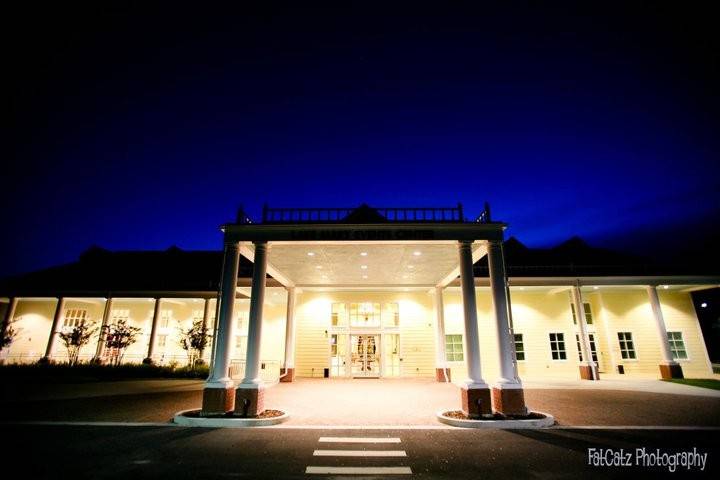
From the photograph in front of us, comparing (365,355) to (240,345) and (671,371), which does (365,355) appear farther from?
(671,371)

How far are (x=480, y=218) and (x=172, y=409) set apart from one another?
413 inches

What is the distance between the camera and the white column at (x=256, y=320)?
8.54 m

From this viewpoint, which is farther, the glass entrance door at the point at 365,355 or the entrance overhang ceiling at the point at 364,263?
the glass entrance door at the point at 365,355

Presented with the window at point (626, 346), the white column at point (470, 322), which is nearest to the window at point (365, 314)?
the white column at point (470, 322)

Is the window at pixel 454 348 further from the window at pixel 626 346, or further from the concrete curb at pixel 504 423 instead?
the concrete curb at pixel 504 423

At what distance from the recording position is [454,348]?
18.1 m

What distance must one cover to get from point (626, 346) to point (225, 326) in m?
21.3

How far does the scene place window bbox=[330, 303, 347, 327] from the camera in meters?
18.4

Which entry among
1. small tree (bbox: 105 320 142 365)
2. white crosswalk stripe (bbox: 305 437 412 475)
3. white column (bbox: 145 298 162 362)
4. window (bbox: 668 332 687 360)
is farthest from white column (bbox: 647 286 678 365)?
small tree (bbox: 105 320 142 365)

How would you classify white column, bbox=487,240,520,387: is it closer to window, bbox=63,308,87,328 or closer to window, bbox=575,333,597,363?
window, bbox=575,333,597,363

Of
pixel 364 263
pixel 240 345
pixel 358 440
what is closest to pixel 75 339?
pixel 240 345

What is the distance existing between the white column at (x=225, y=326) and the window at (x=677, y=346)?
76.1 feet

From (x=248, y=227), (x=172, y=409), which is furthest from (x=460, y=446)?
(x=172, y=409)

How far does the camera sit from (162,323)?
68.7 ft
